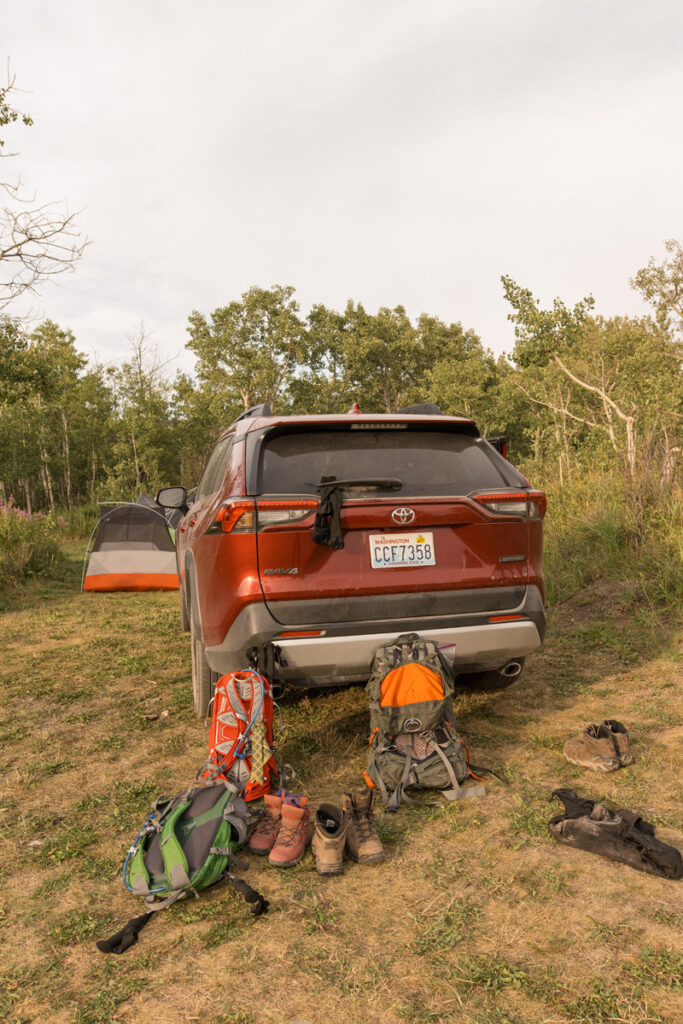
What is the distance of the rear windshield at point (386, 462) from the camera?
3.42 m

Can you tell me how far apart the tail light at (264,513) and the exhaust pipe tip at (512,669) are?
Answer: 1.50 meters

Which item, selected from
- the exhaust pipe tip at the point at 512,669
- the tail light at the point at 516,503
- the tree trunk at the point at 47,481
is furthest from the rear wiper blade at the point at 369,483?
the tree trunk at the point at 47,481

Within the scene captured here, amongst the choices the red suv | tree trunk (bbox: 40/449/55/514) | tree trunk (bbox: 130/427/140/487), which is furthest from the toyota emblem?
tree trunk (bbox: 40/449/55/514)

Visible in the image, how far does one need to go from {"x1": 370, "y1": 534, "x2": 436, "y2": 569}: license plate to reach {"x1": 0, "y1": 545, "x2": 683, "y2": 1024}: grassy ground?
1115mm

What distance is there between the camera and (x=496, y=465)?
3746mm

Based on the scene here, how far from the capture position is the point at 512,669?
153 inches

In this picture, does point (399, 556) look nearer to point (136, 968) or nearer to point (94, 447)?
point (136, 968)

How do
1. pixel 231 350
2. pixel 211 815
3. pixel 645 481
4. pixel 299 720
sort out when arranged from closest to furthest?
pixel 211 815
pixel 299 720
pixel 645 481
pixel 231 350

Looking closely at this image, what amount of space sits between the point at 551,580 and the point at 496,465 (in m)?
4.28

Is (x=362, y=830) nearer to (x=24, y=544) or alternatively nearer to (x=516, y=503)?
(x=516, y=503)

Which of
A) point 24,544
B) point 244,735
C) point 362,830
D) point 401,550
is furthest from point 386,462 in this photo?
point 24,544

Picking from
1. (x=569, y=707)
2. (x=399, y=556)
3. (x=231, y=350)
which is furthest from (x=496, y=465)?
(x=231, y=350)

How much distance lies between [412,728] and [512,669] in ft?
3.04

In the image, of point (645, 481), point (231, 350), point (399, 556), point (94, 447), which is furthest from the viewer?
point (231, 350)
